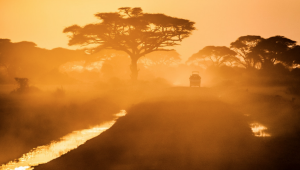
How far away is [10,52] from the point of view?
60531 millimetres

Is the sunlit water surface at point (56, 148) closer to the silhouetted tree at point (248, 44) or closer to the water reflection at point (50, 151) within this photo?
the water reflection at point (50, 151)

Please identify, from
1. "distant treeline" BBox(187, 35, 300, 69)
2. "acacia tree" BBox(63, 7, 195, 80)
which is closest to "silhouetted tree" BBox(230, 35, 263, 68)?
"distant treeline" BBox(187, 35, 300, 69)

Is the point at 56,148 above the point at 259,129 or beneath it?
beneath

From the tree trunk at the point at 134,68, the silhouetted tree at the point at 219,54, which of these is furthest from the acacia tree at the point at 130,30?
the silhouetted tree at the point at 219,54

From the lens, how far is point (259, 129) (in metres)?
13.9

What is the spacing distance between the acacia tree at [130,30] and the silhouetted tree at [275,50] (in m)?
20.8

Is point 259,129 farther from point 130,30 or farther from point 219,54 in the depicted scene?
point 219,54

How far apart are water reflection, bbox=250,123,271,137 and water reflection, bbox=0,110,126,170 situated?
684 cm

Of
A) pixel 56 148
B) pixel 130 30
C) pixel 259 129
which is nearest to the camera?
pixel 56 148

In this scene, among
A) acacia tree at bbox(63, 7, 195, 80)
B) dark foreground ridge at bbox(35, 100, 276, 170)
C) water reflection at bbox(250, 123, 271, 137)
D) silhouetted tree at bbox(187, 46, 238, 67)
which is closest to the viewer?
dark foreground ridge at bbox(35, 100, 276, 170)

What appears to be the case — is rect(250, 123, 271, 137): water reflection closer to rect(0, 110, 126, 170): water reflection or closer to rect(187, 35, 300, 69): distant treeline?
rect(0, 110, 126, 170): water reflection

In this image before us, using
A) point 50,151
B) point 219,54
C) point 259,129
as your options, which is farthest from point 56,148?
point 219,54

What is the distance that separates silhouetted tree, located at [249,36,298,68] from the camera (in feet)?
183

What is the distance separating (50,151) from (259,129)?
28.2 ft
